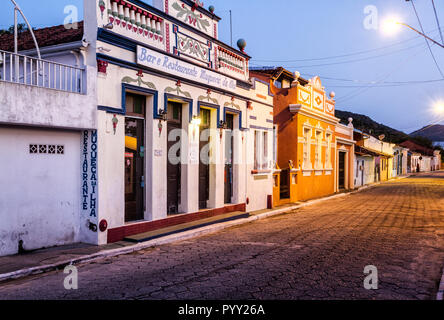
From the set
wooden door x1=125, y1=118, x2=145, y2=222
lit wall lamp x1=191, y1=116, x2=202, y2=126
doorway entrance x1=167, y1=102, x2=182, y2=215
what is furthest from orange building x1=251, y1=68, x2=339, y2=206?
wooden door x1=125, y1=118, x2=145, y2=222

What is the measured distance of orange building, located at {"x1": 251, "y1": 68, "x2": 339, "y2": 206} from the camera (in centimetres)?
1875

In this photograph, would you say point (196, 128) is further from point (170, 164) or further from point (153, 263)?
point (153, 263)

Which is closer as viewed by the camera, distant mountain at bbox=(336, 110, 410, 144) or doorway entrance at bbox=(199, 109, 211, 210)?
doorway entrance at bbox=(199, 109, 211, 210)

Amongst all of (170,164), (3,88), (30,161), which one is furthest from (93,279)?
(170,164)

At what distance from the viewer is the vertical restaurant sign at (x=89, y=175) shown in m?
8.34

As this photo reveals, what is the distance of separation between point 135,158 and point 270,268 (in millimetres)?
4798

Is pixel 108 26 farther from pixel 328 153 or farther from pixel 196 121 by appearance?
pixel 328 153

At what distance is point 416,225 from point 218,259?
7.28 meters

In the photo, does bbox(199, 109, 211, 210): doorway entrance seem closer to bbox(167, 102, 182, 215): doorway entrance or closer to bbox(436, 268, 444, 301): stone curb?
bbox(167, 102, 182, 215): doorway entrance

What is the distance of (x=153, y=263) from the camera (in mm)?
7188

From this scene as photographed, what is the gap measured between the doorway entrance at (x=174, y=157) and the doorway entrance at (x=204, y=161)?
115cm

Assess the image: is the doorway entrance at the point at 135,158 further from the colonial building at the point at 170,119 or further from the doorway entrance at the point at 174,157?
the doorway entrance at the point at 174,157

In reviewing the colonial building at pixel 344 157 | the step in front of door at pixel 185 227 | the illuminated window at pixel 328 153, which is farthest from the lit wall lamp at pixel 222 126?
the colonial building at pixel 344 157

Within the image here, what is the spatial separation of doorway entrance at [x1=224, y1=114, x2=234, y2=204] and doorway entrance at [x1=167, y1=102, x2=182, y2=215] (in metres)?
2.68
